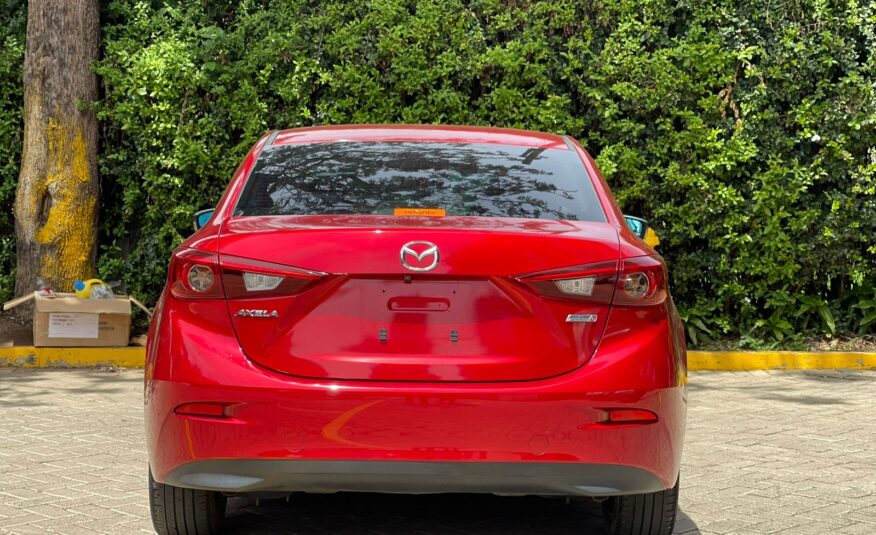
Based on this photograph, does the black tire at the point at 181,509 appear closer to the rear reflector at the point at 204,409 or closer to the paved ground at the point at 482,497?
the paved ground at the point at 482,497

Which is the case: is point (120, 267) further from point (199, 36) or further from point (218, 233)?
point (218, 233)

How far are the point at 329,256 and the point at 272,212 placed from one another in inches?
21.9

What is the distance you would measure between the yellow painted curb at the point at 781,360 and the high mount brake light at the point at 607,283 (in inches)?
266

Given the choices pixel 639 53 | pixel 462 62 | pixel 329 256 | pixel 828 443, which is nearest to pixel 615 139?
pixel 639 53

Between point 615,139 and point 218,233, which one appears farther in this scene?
point 615,139

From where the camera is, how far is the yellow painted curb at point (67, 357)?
10398 mm

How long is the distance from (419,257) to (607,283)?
627mm

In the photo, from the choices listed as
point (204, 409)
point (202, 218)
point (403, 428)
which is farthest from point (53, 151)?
point (403, 428)

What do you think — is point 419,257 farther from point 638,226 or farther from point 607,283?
point 638,226

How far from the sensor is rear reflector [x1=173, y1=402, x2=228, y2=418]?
405cm

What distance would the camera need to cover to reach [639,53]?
11211 millimetres

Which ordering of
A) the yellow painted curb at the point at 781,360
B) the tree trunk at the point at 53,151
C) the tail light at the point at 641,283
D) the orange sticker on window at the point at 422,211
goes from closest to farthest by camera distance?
the tail light at the point at 641,283, the orange sticker on window at the point at 422,211, the yellow painted curb at the point at 781,360, the tree trunk at the point at 53,151

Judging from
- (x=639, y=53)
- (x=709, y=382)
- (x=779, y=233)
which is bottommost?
(x=709, y=382)

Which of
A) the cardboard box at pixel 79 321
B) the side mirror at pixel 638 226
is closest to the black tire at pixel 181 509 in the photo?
the side mirror at pixel 638 226
